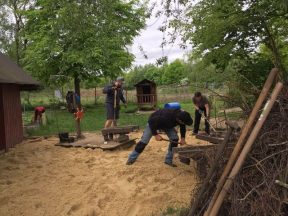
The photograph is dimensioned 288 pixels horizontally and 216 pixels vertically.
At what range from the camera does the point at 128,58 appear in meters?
30.8

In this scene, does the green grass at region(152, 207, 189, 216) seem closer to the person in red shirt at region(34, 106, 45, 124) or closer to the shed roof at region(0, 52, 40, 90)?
the shed roof at region(0, 52, 40, 90)

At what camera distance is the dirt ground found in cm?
688

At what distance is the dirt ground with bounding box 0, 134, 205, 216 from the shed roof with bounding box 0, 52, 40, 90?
2.08 meters

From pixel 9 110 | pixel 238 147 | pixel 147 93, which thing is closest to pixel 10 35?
pixel 147 93

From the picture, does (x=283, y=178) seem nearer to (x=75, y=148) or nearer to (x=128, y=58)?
(x=75, y=148)

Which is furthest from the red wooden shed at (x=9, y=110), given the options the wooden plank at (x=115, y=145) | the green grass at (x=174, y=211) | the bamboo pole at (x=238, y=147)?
the bamboo pole at (x=238, y=147)

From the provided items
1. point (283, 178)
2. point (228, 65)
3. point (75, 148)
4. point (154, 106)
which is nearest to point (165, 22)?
point (283, 178)

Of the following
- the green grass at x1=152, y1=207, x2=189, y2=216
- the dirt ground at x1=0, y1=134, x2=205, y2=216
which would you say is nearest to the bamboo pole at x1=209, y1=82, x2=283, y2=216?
the green grass at x1=152, y1=207, x2=189, y2=216

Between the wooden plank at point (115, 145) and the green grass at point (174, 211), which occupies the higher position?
the wooden plank at point (115, 145)

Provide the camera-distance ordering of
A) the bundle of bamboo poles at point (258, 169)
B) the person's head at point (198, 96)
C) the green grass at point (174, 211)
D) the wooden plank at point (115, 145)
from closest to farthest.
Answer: the bundle of bamboo poles at point (258, 169) < the green grass at point (174, 211) < the wooden plank at point (115, 145) < the person's head at point (198, 96)

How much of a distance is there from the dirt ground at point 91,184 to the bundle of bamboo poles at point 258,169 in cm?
191

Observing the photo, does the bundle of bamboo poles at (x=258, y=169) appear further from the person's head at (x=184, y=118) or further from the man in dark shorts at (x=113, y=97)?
the man in dark shorts at (x=113, y=97)

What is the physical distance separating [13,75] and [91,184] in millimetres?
6325

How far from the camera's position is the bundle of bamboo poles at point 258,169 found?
4.53 meters
